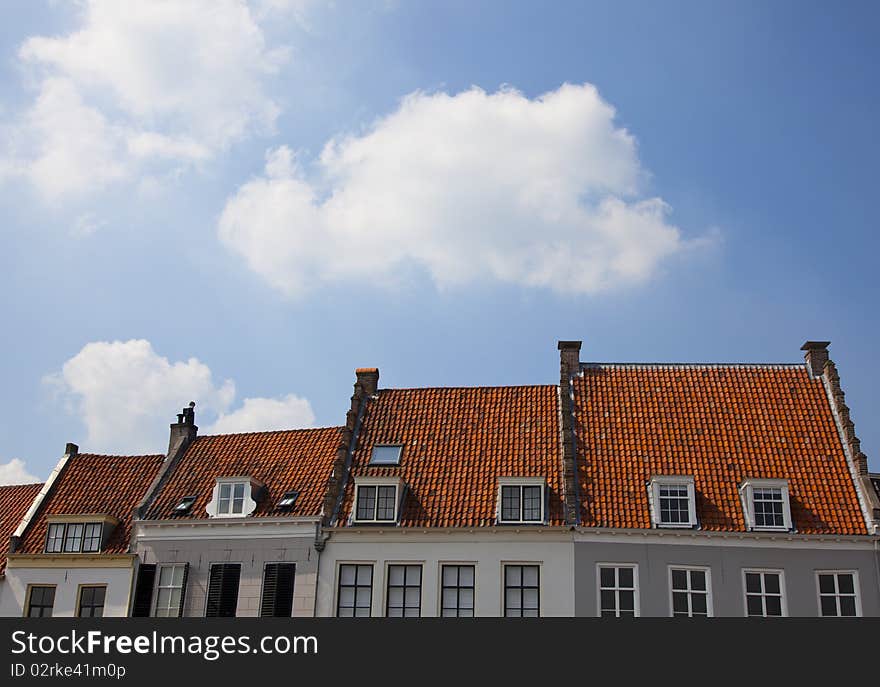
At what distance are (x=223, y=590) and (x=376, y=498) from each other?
6.00m

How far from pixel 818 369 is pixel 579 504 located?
11.6 m

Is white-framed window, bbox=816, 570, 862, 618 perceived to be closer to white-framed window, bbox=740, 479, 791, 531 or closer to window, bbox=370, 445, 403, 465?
white-framed window, bbox=740, 479, 791, 531

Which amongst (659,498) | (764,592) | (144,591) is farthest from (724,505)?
(144,591)

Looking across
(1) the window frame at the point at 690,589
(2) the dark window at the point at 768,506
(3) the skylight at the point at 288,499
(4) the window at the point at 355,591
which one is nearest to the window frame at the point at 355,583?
(4) the window at the point at 355,591

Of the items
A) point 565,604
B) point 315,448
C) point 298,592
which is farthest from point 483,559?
point 315,448

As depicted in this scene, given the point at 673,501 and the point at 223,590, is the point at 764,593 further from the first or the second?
the point at 223,590

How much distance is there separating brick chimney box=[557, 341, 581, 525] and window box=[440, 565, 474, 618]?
377 cm

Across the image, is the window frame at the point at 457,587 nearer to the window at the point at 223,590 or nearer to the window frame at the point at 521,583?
the window frame at the point at 521,583

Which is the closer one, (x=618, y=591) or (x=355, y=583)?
(x=618, y=591)

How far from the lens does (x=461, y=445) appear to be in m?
38.8

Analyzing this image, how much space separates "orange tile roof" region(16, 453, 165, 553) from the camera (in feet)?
128

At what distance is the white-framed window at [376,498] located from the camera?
118 ft

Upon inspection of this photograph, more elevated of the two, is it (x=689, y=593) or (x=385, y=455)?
(x=385, y=455)
